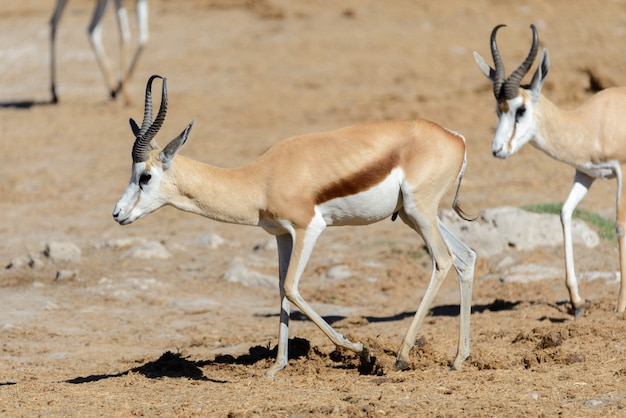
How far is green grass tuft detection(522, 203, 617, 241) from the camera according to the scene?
35.1ft

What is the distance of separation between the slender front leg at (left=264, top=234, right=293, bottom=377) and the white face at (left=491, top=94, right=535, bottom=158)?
7.87 ft

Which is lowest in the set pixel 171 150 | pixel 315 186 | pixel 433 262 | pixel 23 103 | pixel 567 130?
pixel 23 103

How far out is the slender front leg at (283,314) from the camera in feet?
23.1

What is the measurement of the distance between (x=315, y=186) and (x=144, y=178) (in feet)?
3.65

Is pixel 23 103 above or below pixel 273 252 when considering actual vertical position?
below

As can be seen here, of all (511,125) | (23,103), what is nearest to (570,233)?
(511,125)

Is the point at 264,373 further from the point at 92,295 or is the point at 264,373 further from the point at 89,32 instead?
the point at 89,32

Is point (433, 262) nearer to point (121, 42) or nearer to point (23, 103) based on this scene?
point (121, 42)

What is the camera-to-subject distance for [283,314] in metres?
7.09

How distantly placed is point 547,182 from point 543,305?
464 cm

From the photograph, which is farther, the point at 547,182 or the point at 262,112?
the point at 262,112

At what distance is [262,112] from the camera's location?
17766 millimetres

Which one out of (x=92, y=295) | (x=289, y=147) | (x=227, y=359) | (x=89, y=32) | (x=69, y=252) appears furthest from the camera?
(x=89, y=32)

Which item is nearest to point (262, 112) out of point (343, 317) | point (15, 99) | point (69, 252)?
point (15, 99)
